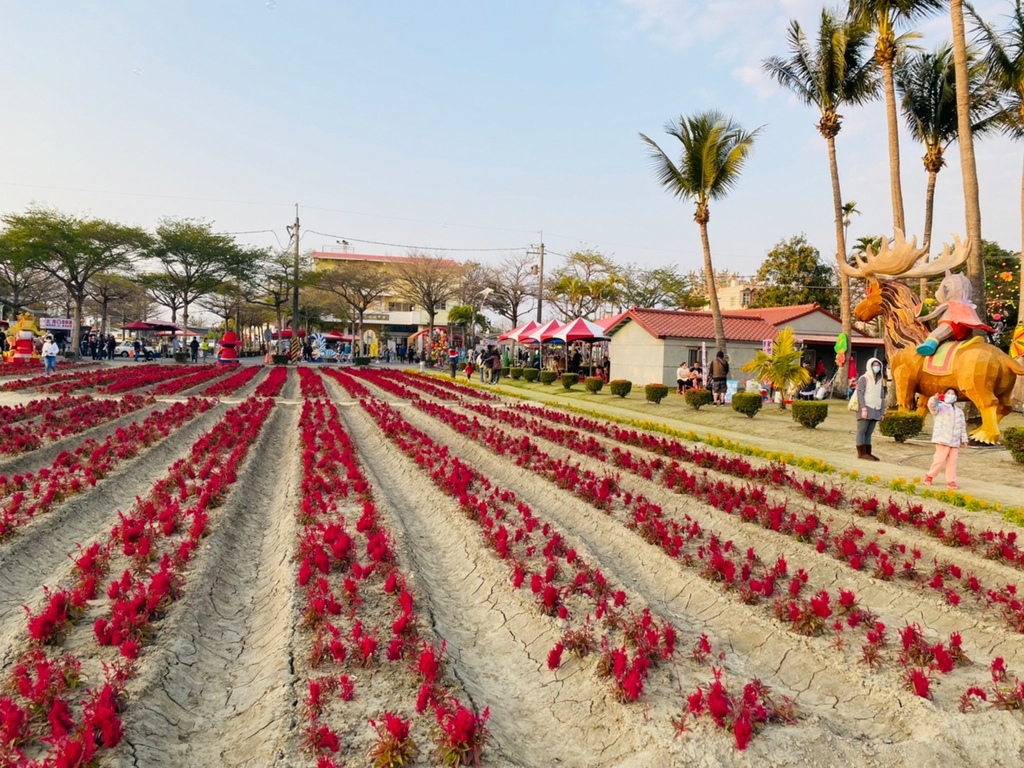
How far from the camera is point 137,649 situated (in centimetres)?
453

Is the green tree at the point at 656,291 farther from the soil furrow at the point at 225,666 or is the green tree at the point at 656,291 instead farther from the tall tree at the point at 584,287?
the soil furrow at the point at 225,666

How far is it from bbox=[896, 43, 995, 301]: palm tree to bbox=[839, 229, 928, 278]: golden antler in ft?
41.9

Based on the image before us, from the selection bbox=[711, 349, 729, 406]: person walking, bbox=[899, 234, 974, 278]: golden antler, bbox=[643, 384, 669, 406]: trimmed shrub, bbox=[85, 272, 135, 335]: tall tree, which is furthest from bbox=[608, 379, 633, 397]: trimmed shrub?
bbox=[85, 272, 135, 335]: tall tree

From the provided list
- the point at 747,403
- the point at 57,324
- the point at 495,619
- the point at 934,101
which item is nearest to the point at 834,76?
the point at 934,101

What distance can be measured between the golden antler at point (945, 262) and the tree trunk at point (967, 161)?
2.60 m

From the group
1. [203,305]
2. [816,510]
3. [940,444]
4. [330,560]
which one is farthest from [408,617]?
[203,305]

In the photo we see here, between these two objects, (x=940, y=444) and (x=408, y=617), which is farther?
(x=940, y=444)

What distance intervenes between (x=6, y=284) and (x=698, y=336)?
173ft

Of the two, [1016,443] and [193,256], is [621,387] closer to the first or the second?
[1016,443]

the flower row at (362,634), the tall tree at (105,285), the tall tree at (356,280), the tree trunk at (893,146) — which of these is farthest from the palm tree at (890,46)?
the tall tree at (105,285)

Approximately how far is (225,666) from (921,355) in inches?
497

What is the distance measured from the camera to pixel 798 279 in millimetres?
52188

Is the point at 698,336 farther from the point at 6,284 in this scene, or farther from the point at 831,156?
the point at 6,284

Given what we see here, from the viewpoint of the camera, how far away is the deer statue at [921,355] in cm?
1184
